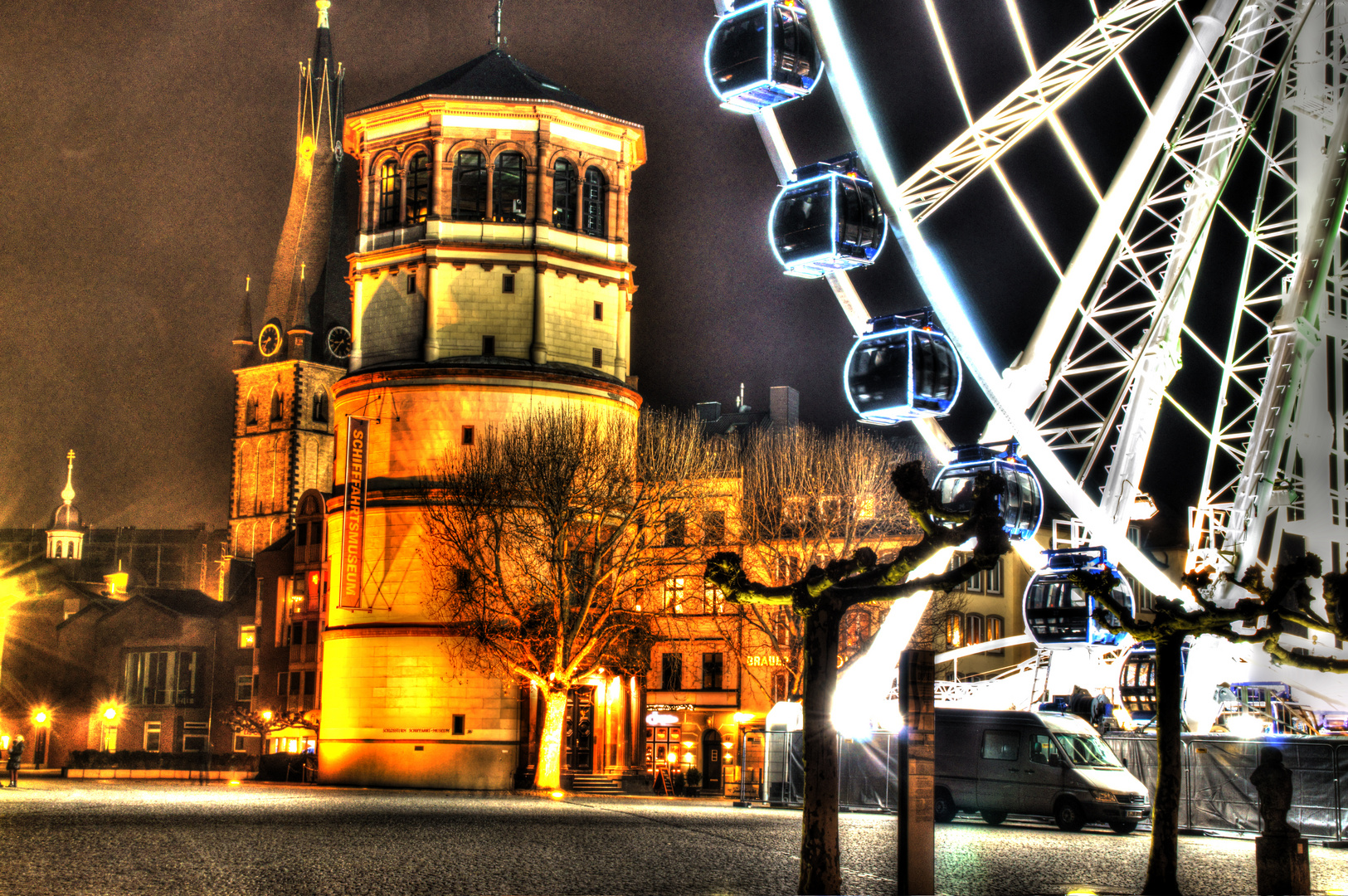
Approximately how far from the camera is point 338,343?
137m

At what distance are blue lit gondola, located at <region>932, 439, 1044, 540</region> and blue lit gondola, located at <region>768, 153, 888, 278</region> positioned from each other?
292 cm

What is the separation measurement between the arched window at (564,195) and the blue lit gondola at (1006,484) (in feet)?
136

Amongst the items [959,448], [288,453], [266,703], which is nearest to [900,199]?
[959,448]

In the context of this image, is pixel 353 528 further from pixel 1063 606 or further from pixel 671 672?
pixel 1063 606

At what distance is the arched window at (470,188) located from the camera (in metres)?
58.4

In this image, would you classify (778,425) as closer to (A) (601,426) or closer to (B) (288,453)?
(A) (601,426)

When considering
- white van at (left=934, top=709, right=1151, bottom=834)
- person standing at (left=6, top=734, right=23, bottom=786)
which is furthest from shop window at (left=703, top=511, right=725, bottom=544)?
person standing at (left=6, top=734, right=23, bottom=786)

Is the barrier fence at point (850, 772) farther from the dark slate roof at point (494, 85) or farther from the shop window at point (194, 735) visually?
the shop window at point (194, 735)

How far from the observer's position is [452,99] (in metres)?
58.1

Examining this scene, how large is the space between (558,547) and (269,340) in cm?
9596

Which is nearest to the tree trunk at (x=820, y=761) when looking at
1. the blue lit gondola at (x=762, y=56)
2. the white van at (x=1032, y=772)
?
the blue lit gondola at (x=762, y=56)

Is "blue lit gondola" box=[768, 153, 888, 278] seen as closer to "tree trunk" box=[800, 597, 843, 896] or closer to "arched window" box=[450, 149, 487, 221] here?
"tree trunk" box=[800, 597, 843, 896]

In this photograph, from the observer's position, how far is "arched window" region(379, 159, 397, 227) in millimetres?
59719

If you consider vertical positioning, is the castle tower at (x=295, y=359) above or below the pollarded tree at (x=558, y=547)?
above
